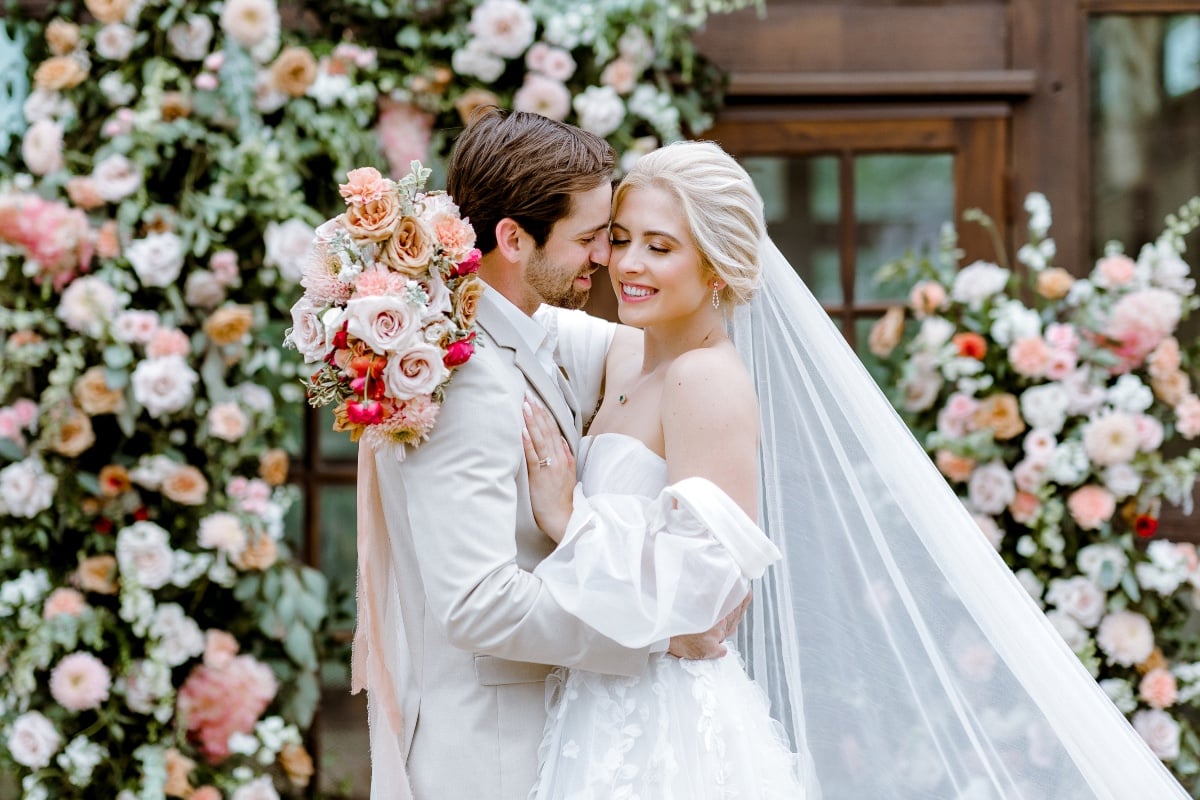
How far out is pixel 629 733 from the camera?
2.06 m

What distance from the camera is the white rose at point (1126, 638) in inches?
141

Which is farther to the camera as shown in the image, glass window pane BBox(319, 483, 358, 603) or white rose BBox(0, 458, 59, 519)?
glass window pane BBox(319, 483, 358, 603)

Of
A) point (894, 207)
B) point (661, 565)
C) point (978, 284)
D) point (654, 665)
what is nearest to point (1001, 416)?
point (978, 284)

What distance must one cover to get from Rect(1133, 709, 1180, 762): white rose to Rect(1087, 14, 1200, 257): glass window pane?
1.46 metres

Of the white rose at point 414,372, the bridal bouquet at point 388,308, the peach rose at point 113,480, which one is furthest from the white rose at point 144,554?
the white rose at point 414,372

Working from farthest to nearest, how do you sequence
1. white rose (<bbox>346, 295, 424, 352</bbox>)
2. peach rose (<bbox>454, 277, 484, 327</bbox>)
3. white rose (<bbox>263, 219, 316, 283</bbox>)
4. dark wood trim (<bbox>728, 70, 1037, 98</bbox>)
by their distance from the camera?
dark wood trim (<bbox>728, 70, 1037, 98</bbox>) < white rose (<bbox>263, 219, 316, 283</bbox>) < peach rose (<bbox>454, 277, 484, 327</bbox>) < white rose (<bbox>346, 295, 424, 352</bbox>)

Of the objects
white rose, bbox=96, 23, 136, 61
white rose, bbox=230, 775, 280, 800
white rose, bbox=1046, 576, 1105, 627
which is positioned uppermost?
white rose, bbox=96, 23, 136, 61

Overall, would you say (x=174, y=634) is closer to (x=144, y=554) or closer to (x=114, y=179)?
(x=144, y=554)

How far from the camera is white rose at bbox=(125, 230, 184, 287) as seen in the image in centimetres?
335

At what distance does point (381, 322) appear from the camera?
1877 mm

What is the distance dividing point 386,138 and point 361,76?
0.19 meters

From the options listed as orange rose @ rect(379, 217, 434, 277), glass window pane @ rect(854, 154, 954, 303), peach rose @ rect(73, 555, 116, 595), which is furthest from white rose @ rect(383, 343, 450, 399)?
glass window pane @ rect(854, 154, 954, 303)

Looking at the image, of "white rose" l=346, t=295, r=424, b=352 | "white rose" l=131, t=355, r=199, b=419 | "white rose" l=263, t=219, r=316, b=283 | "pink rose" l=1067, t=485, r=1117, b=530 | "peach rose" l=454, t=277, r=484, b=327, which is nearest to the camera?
"white rose" l=346, t=295, r=424, b=352

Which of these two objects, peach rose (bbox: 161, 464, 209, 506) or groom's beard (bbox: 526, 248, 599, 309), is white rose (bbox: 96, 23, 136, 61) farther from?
groom's beard (bbox: 526, 248, 599, 309)
